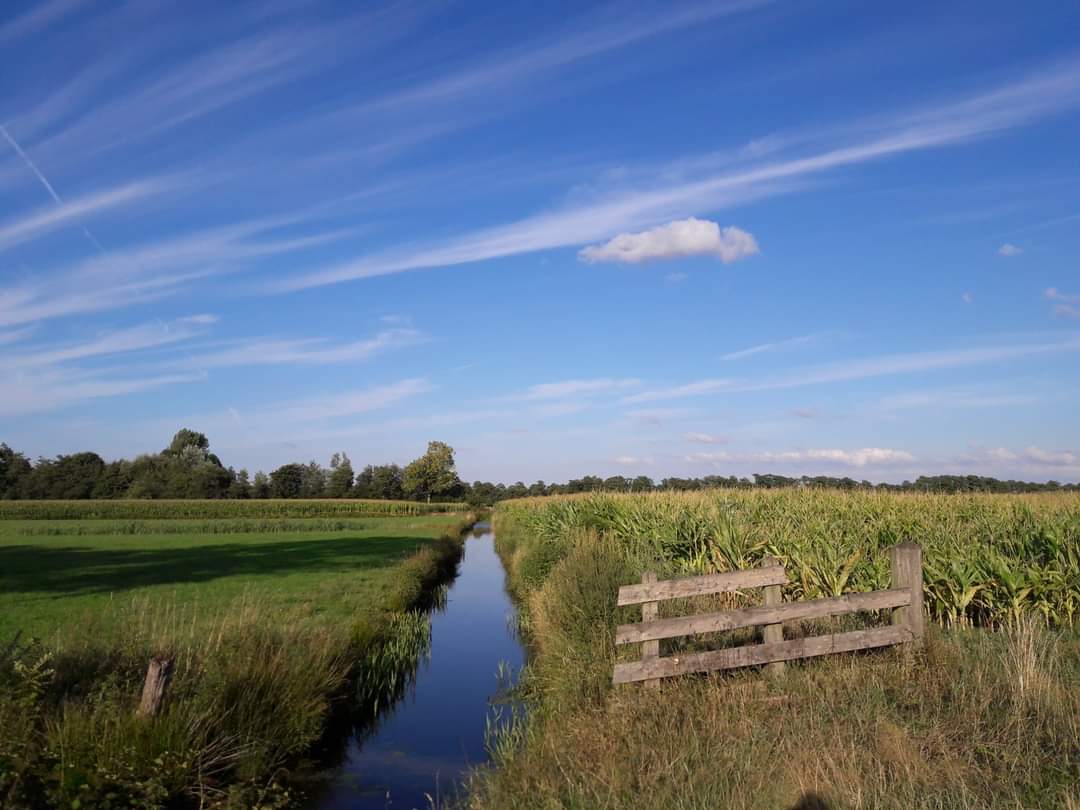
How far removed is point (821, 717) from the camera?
6.60m

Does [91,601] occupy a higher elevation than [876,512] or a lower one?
lower

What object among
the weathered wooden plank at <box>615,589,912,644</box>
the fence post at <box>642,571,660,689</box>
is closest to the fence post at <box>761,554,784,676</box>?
the weathered wooden plank at <box>615,589,912,644</box>

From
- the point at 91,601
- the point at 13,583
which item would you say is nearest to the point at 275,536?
the point at 13,583

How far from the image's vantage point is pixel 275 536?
45.7 m

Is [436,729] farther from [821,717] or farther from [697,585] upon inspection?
[821,717]

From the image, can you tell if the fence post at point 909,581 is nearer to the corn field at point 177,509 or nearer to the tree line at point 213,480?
the tree line at point 213,480

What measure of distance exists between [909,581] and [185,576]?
71.8 ft

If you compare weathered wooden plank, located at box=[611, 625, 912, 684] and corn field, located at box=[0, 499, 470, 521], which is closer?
weathered wooden plank, located at box=[611, 625, 912, 684]

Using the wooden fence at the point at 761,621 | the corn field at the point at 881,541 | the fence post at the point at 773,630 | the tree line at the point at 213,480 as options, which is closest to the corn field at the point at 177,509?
the tree line at the point at 213,480

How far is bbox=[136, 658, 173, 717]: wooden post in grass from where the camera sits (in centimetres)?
687

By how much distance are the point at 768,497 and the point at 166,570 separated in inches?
779

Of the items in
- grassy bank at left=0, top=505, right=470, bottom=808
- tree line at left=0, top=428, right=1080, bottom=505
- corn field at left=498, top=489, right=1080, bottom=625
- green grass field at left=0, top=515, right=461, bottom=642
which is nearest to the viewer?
grassy bank at left=0, top=505, right=470, bottom=808

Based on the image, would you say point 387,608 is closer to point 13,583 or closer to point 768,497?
point 768,497

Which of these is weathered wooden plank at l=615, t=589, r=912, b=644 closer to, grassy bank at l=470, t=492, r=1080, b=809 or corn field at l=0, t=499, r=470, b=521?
grassy bank at l=470, t=492, r=1080, b=809
